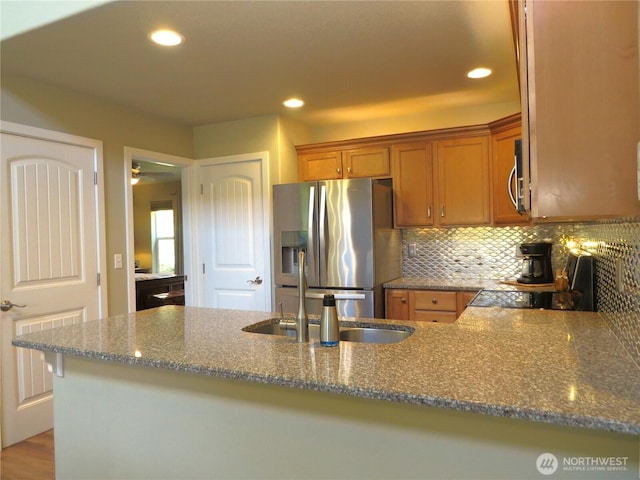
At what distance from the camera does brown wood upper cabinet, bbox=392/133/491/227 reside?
3541 mm

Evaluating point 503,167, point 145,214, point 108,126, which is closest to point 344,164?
point 503,167

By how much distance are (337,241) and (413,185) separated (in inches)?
34.1

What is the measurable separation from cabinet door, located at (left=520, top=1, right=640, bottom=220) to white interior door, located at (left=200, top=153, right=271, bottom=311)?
2.95 metres

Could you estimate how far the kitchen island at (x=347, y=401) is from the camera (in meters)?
1.03

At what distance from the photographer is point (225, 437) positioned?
149cm

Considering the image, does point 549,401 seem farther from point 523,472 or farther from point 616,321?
point 616,321

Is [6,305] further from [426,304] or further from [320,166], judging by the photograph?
[426,304]

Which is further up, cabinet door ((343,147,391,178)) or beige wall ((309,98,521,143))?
beige wall ((309,98,521,143))

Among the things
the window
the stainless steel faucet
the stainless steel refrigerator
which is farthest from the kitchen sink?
the window

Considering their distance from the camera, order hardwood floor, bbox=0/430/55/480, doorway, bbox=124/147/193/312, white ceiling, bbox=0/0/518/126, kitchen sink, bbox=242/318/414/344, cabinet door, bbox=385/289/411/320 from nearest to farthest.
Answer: kitchen sink, bbox=242/318/414/344
white ceiling, bbox=0/0/518/126
hardwood floor, bbox=0/430/55/480
cabinet door, bbox=385/289/411/320
doorway, bbox=124/147/193/312

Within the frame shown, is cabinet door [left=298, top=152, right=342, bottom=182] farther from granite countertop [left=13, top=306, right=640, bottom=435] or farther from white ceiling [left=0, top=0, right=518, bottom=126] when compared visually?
granite countertop [left=13, top=306, right=640, bottom=435]

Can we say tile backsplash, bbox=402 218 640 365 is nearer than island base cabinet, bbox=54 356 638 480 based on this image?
No

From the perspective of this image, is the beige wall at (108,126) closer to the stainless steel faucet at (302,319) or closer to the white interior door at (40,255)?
the white interior door at (40,255)

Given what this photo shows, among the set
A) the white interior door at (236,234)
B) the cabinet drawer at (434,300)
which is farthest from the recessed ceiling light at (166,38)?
the cabinet drawer at (434,300)
